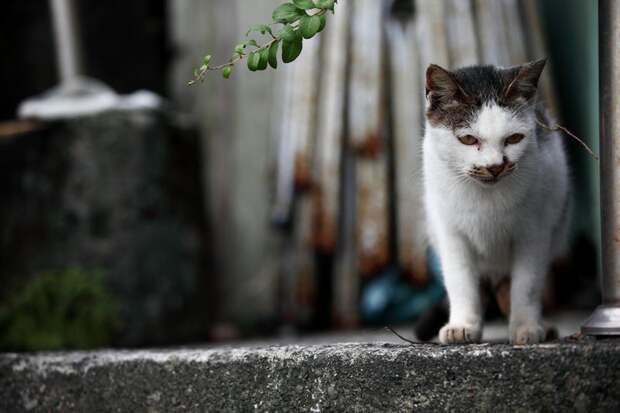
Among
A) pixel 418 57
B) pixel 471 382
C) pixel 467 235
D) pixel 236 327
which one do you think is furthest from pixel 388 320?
pixel 471 382

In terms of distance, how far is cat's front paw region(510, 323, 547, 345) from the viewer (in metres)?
2.13

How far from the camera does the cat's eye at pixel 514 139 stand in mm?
2080

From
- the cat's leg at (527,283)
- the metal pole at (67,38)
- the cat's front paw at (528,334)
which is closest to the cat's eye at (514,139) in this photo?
the cat's leg at (527,283)

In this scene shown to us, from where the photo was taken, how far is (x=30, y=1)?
4.87 metres

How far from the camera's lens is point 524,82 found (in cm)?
212

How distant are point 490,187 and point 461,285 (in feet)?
0.92

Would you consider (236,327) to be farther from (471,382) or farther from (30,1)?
(471,382)

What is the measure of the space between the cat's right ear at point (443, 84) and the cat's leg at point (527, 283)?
43cm

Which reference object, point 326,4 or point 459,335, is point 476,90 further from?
point 459,335

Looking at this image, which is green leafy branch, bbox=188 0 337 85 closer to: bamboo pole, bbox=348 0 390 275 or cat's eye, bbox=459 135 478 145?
cat's eye, bbox=459 135 478 145

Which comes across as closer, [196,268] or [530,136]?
[530,136]

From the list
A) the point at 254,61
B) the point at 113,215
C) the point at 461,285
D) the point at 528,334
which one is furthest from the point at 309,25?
the point at 113,215

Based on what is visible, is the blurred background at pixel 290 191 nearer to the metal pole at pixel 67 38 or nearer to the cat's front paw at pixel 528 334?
the metal pole at pixel 67 38

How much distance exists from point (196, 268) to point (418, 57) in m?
1.56
